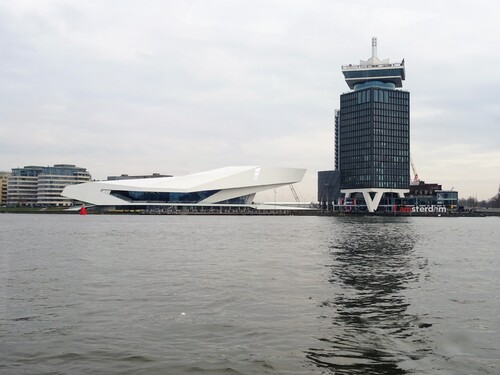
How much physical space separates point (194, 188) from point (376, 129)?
54.7m

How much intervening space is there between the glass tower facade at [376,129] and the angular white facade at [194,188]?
18747 mm

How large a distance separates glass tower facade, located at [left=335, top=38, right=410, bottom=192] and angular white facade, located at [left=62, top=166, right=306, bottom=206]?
1875 centimetres

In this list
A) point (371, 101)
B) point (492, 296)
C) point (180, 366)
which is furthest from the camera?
point (371, 101)

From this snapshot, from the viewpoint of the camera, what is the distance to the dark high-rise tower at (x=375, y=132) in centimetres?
14438

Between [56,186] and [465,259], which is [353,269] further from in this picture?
[56,186]

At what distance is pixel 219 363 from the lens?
27.6 feet

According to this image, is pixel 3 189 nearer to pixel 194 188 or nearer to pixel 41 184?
pixel 41 184

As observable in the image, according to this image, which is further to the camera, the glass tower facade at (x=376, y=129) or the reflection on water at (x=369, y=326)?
the glass tower facade at (x=376, y=129)

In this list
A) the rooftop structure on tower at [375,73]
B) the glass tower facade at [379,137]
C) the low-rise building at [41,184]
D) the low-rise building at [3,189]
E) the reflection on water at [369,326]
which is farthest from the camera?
the low-rise building at [3,189]

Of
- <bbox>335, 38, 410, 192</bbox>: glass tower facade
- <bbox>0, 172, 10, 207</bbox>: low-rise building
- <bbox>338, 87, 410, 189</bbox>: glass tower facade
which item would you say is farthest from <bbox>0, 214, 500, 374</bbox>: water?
<bbox>0, 172, 10, 207</bbox>: low-rise building

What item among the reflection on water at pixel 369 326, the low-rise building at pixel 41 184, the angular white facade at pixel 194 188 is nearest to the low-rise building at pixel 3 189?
the low-rise building at pixel 41 184

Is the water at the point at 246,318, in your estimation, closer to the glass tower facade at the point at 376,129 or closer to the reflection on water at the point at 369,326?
the reflection on water at the point at 369,326

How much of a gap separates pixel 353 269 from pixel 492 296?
6397 millimetres

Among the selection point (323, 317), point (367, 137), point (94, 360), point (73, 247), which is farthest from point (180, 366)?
point (367, 137)
